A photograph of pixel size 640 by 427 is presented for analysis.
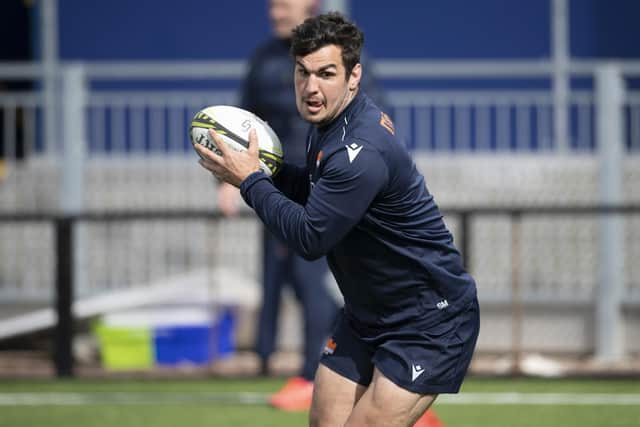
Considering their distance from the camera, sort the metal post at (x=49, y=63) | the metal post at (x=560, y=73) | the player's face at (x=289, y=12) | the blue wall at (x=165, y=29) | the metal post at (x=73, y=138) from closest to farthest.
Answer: the player's face at (x=289, y=12) → the metal post at (x=73, y=138) → the metal post at (x=560, y=73) → the metal post at (x=49, y=63) → the blue wall at (x=165, y=29)

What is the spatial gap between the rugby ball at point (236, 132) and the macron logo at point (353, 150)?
1.54 ft

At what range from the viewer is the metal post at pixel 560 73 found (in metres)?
10.1

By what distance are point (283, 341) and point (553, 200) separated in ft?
8.36

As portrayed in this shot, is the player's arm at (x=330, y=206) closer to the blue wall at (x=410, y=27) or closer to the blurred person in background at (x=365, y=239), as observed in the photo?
the blurred person in background at (x=365, y=239)

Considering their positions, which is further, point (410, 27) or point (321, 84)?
point (410, 27)

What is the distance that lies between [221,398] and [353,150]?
428cm

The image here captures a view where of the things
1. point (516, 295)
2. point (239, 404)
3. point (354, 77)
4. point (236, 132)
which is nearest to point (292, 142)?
point (239, 404)

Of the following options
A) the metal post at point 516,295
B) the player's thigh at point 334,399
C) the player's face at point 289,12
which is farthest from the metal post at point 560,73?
the player's thigh at point 334,399

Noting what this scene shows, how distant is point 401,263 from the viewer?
414 centimetres

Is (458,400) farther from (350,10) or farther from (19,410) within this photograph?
(350,10)

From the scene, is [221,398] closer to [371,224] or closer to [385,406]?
[385,406]

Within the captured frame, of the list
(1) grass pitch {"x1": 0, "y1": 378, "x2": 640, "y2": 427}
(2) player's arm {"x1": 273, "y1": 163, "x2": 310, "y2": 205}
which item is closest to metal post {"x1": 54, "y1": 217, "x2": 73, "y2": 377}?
(1) grass pitch {"x1": 0, "y1": 378, "x2": 640, "y2": 427}

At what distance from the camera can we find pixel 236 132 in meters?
4.21

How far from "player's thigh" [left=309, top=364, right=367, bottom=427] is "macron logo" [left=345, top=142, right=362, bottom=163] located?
0.93 meters
